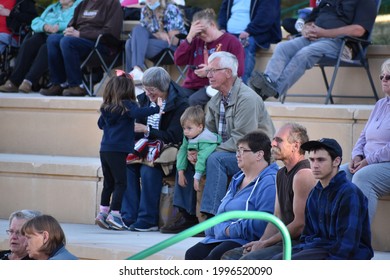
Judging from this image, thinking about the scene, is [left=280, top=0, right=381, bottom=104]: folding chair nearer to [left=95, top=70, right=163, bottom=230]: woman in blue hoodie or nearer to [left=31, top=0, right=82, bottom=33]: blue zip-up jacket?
[left=95, top=70, right=163, bottom=230]: woman in blue hoodie

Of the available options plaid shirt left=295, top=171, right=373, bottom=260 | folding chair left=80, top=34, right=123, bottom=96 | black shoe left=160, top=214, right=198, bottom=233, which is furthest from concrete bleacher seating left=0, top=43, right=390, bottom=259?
plaid shirt left=295, top=171, right=373, bottom=260

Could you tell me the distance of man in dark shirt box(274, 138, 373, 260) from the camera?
518 centimetres

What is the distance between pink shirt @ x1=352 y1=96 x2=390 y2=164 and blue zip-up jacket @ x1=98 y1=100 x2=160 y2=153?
5.11ft

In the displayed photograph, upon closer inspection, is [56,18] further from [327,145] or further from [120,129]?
[327,145]

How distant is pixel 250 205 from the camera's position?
598 centimetres

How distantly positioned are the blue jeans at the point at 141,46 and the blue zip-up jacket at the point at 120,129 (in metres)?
1.96

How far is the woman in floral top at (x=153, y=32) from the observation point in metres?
9.42

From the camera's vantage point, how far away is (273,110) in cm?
802

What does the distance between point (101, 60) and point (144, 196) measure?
2614 mm

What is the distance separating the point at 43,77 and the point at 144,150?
336 centimetres

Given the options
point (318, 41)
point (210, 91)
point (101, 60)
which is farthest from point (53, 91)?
point (318, 41)

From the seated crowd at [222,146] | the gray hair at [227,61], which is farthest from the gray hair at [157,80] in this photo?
the gray hair at [227,61]
